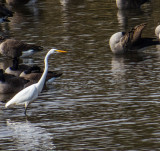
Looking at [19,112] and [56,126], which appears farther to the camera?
[19,112]

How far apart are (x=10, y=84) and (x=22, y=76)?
0.93 metres

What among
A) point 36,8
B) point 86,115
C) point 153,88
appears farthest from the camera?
point 36,8

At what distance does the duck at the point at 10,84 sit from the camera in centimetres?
1524

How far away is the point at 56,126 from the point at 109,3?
20.7 m

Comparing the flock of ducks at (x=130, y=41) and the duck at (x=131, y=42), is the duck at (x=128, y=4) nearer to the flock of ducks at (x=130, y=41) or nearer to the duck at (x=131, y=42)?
the flock of ducks at (x=130, y=41)

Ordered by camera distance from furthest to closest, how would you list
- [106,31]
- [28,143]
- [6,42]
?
[106,31] → [6,42] → [28,143]

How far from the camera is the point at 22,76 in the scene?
1614 centimetres

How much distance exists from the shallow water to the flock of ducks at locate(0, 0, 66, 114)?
0.30 meters

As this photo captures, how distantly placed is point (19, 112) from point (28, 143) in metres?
2.61

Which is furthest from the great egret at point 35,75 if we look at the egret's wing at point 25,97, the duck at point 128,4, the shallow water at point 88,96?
the duck at point 128,4

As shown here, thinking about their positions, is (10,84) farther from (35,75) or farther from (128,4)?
(128,4)

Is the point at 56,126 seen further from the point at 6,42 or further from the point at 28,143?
the point at 6,42

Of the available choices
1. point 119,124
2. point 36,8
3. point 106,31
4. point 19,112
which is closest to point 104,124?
point 119,124

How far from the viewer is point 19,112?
1346 centimetres
